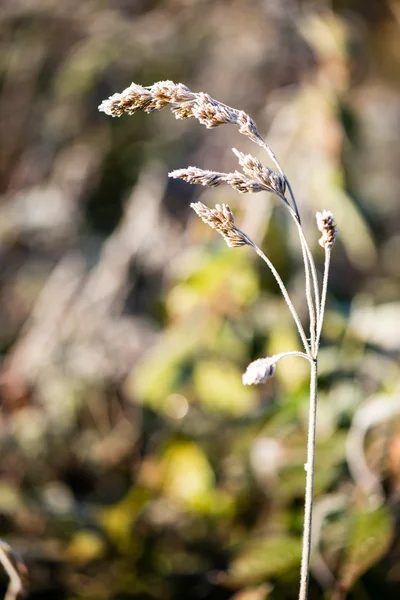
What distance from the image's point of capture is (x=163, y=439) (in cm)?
213

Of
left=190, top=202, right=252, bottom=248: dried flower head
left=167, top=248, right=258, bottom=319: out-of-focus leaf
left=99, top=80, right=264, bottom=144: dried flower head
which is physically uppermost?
left=99, top=80, right=264, bottom=144: dried flower head

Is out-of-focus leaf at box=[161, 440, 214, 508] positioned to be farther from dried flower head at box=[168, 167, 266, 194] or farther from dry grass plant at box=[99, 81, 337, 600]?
dried flower head at box=[168, 167, 266, 194]

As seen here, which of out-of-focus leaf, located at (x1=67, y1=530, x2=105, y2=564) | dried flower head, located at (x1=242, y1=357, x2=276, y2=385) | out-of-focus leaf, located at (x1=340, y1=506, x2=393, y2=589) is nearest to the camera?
dried flower head, located at (x1=242, y1=357, x2=276, y2=385)

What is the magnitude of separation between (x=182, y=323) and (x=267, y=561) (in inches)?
35.3

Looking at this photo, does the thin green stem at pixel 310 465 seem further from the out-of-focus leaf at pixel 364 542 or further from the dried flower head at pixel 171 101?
the out-of-focus leaf at pixel 364 542

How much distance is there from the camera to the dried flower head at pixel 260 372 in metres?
0.71

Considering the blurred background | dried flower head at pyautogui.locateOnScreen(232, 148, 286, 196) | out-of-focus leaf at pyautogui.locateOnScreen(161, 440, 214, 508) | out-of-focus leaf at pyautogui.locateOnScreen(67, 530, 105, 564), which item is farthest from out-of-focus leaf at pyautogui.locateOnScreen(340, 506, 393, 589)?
dried flower head at pyautogui.locateOnScreen(232, 148, 286, 196)

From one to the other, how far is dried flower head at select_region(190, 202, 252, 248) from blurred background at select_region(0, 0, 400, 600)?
0.90m

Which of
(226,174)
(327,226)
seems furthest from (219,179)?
(327,226)

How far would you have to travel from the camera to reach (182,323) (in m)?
2.16

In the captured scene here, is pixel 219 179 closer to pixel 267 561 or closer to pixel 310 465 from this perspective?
pixel 310 465

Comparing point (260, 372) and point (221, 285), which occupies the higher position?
point (260, 372)

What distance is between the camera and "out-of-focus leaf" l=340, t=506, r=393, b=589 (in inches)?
54.1

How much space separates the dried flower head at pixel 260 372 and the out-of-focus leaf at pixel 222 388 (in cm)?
126
